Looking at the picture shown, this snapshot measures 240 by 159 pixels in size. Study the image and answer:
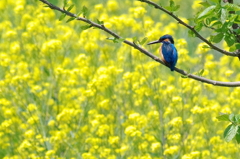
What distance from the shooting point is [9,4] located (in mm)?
7199

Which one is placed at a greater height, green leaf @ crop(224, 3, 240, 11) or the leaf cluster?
green leaf @ crop(224, 3, 240, 11)

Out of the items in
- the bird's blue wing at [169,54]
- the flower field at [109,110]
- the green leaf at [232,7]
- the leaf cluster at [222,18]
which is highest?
the green leaf at [232,7]

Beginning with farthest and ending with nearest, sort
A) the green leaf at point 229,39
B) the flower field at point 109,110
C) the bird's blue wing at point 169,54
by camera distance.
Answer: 1. the flower field at point 109,110
2. the bird's blue wing at point 169,54
3. the green leaf at point 229,39

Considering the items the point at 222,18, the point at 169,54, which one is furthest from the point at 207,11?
the point at 169,54

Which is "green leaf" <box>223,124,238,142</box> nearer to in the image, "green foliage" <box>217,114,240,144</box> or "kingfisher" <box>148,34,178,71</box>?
"green foliage" <box>217,114,240,144</box>

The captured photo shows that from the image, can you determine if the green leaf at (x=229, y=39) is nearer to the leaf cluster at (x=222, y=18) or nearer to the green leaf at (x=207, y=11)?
the leaf cluster at (x=222, y=18)

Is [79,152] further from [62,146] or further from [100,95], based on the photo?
[100,95]

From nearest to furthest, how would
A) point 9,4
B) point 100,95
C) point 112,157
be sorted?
point 112,157, point 100,95, point 9,4

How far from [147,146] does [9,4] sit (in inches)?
141

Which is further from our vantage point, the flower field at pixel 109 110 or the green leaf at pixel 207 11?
the flower field at pixel 109 110

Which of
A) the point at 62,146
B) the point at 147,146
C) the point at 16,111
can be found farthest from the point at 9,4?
the point at 147,146

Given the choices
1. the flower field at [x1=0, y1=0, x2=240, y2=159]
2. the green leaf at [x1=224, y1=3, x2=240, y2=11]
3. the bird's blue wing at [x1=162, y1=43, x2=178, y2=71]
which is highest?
the green leaf at [x1=224, y1=3, x2=240, y2=11]

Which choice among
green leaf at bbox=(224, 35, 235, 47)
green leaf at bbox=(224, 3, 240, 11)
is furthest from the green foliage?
green leaf at bbox=(224, 3, 240, 11)

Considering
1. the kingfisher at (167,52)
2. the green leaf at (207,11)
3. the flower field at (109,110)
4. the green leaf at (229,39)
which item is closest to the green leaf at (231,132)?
the green leaf at (229,39)
